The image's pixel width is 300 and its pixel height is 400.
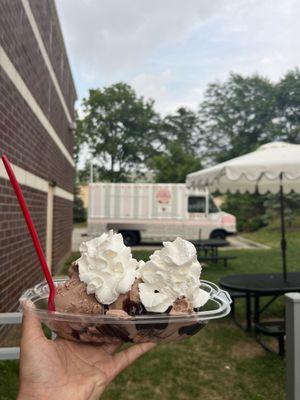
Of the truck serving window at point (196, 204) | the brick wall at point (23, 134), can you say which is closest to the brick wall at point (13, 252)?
the brick wall at point (23, 134)

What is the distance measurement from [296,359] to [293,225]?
21864 millimetres

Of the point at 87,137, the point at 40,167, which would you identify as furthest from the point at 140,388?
the point at 87,137

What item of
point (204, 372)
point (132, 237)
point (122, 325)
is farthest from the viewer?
point (132, 237)

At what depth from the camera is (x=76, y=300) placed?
4.20 ft

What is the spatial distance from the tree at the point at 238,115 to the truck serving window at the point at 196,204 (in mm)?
14101

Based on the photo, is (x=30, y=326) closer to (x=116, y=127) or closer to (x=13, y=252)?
(x=13, y=252)

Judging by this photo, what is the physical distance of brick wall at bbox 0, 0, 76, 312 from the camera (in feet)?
14.0

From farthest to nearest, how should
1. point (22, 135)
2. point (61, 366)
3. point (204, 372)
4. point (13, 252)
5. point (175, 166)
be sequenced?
point (175, 166) → point (22, 135) → point (13, 252) → point (204, 372) → point (61, 366)

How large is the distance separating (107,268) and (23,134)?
171 inches

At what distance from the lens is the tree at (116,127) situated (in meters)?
36.4

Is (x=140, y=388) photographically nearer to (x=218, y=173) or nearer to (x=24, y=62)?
(x=218, y=173)

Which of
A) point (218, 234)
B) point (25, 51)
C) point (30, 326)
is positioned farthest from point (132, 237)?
point (30, 326)

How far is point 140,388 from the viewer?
4031 mm

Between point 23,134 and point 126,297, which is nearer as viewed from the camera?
point 126,297
